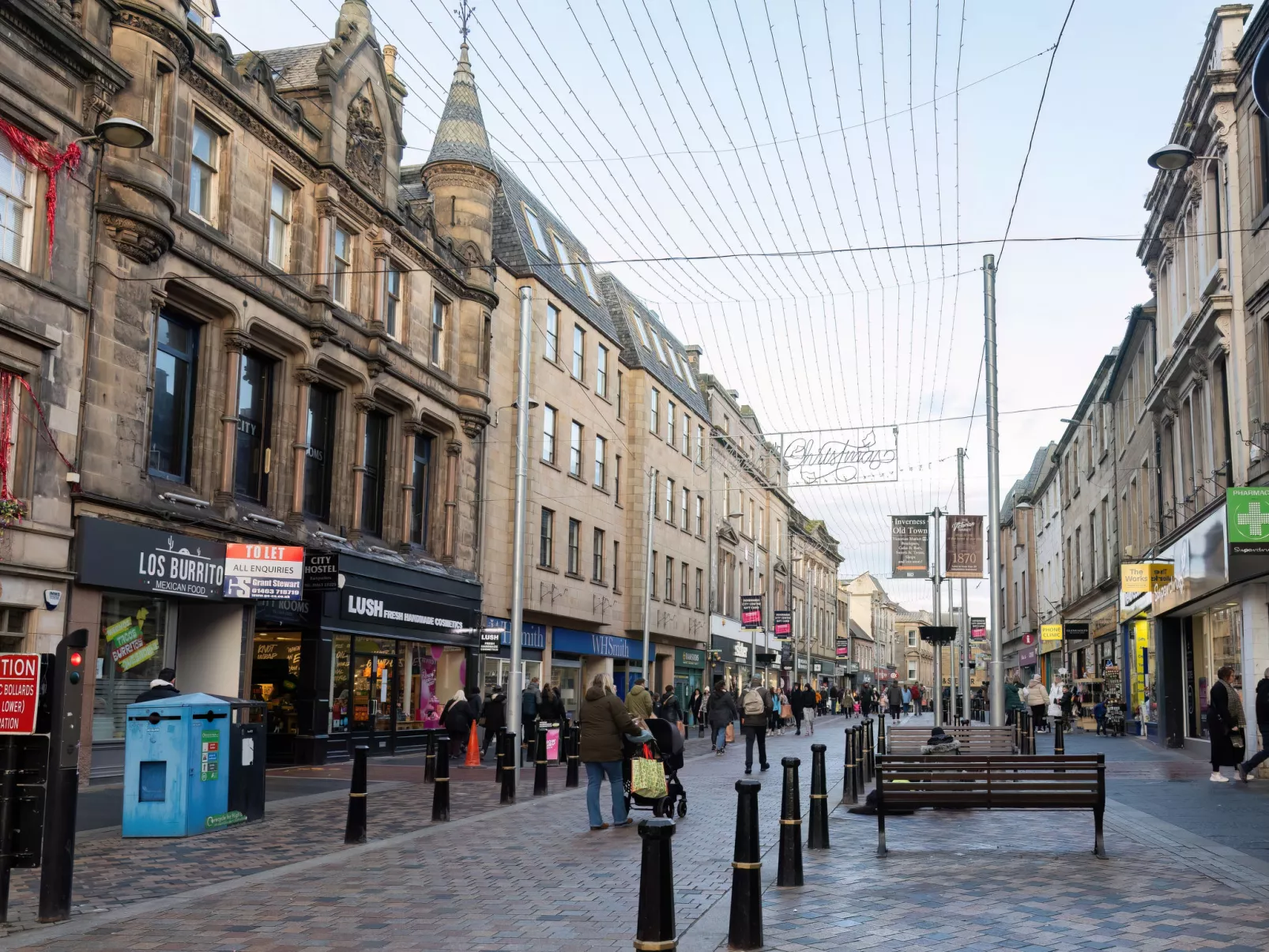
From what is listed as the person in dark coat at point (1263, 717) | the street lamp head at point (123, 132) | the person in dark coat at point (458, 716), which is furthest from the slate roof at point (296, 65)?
the person in dark coat at point (1263, 717)

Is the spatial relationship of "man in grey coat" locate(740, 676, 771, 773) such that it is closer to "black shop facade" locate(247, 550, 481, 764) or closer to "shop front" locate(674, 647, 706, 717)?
"black shop facade" locate(247, 550, 481, 764)

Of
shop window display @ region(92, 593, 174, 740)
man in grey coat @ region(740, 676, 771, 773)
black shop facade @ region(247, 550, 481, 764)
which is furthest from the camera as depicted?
black shop facade @ region(247, 550, 481, 764)

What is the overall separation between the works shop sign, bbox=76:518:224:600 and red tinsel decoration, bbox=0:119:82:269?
377cm

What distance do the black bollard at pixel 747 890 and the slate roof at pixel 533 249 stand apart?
25.2 meters

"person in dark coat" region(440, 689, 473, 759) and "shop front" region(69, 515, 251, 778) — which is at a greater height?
"shop front" region(69, 515, 251, 778)

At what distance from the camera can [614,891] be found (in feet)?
29.9

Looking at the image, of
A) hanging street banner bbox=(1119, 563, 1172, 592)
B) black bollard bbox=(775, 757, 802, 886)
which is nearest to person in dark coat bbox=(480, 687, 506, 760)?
hanging street banner bbox=(1119, 563, 1172, 592)

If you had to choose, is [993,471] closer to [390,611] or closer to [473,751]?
[473,751]

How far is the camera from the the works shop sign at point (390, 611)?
2405 cm

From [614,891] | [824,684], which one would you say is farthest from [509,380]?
[824,684]

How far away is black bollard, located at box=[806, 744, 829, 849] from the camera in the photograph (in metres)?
11.1

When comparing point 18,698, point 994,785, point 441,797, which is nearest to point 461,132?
Answer: point 441,797

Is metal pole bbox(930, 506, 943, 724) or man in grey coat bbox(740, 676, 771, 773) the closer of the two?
man in grey coat bbox(740, 676, 771, 773)

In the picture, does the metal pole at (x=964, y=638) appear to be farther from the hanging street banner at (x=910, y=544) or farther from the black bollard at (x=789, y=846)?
the black bollard at (x=789, y=846)
